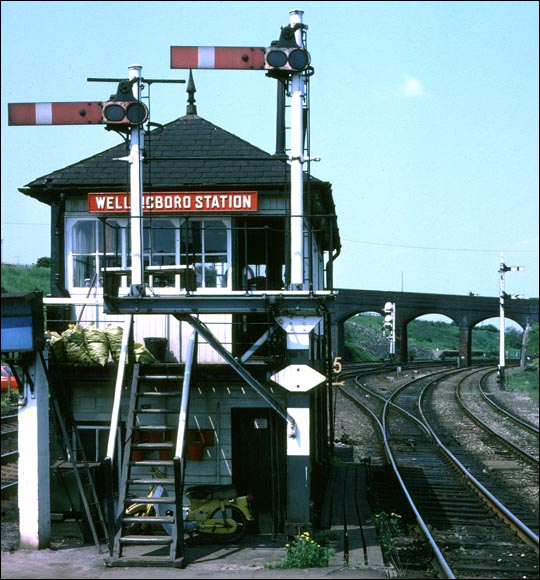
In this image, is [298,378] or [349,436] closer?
[298,378]

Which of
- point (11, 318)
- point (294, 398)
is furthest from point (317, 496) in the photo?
point (11, 318)

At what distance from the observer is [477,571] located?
9.22m

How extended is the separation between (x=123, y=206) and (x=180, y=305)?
2778 mm

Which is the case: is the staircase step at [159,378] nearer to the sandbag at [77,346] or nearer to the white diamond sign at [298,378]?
the sandbag at [77,346]

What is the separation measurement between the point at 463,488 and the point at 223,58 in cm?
880

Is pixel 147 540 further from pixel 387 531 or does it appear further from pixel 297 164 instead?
pixel 297 164

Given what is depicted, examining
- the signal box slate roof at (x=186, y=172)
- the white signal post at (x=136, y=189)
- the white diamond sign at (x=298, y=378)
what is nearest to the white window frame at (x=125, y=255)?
the signal box slate roof at (x=186, y=172)

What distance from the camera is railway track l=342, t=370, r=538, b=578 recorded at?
31.9 feet

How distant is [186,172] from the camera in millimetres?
12266

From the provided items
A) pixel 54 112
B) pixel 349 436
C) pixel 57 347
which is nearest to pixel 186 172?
pixel 54 112

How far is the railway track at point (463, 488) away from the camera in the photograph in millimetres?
9734

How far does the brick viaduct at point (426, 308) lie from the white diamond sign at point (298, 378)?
46712 millimetres

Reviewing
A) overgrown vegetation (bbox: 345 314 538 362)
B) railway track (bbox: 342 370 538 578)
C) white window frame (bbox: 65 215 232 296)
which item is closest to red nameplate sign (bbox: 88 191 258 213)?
white window frame (bbox: 65 215 232 296)

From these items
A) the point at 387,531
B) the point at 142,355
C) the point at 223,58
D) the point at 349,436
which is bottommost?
the point at 349,436
